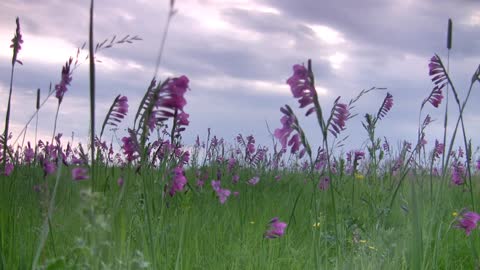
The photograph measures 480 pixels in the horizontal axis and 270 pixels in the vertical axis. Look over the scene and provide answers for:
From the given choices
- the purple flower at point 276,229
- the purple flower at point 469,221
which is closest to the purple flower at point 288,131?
the purple flower at point 276,229

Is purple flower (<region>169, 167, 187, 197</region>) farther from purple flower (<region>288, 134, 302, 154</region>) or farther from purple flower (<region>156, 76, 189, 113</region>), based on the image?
purple flower (<region>156, 76, 189, 113</region>)

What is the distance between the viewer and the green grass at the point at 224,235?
8.29 ft

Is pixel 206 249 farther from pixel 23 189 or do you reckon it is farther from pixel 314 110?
pixel 23 189

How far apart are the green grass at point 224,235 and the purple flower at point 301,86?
0.60 metres

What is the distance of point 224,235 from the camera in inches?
172

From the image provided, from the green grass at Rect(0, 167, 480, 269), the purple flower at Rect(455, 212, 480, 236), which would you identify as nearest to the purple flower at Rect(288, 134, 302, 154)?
the green grass at Rect(0, 167, 480, 269)

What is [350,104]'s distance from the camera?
2510 mm

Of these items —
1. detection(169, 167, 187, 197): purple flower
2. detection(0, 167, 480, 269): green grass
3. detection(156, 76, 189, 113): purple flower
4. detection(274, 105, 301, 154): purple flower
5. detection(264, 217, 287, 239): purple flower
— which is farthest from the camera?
detection(264, 217, 287, 239): purple flower

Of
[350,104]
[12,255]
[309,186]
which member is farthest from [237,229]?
[309,186]

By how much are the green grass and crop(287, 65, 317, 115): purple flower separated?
0.60 m

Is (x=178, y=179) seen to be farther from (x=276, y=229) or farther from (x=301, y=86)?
(x=301, y=86)

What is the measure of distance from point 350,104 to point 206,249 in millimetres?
1734

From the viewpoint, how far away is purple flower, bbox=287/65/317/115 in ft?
6.50

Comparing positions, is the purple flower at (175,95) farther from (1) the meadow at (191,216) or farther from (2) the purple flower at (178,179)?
(2) the purple flower at (178,179)
